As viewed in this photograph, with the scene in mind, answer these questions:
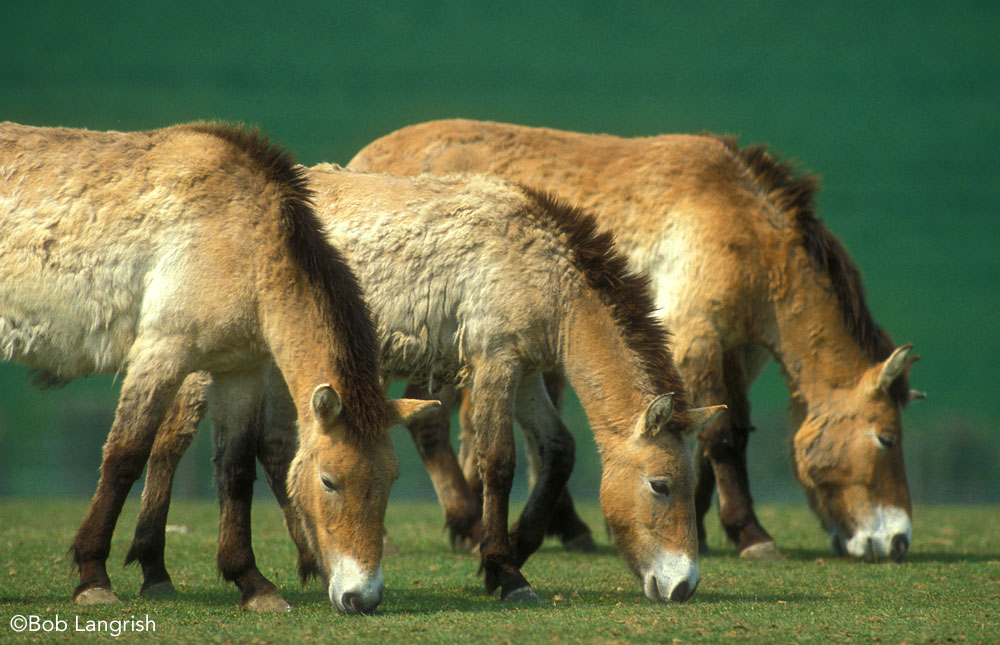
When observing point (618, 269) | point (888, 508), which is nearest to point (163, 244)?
point (618, 269)

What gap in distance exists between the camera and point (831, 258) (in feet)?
28.6

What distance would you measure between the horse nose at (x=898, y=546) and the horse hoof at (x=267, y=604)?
479 centimetres

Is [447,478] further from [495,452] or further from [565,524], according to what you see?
[495,452]

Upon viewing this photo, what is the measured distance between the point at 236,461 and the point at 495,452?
1.49 m

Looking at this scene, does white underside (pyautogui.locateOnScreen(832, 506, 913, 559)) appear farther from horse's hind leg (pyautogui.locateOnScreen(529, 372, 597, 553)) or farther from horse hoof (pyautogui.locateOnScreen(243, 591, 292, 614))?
horse hoof (pyautogui.locateOnScreen(243, 591, 292, 614))

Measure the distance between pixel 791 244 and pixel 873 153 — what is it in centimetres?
1627

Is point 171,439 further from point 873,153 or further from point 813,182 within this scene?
point 873,153

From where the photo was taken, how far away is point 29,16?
2431cm

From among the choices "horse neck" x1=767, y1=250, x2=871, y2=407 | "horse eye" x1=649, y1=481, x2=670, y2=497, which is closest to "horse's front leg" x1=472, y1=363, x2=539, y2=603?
"horse eye" x1=649, y1=481, x2=670, y2=497

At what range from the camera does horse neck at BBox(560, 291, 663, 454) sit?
6324 mm

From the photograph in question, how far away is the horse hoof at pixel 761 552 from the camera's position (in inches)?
327

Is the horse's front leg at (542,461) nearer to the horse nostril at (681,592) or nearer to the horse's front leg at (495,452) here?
the horse's front leg at (495,452)

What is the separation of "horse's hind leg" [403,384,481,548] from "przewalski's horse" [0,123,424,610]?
2.28 m
